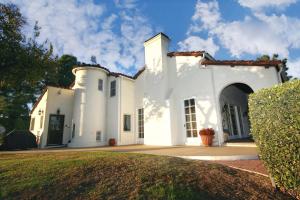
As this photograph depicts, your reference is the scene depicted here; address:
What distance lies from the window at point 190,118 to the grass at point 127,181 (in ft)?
21.1

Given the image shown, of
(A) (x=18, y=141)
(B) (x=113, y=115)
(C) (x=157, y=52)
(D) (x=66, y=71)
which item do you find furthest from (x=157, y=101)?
(D) (x=66, y=71)

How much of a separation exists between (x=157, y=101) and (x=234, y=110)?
661 centimetres

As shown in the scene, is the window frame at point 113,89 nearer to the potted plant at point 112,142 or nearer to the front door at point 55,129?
the potted plant at point 112,142

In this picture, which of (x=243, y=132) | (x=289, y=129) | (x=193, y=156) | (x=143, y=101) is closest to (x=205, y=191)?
(x=289, y=129)

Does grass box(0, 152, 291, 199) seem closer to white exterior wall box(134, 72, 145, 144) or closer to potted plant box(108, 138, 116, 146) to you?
potted plant box(108, 138, 116, 146)

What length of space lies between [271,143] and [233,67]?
25.0ft

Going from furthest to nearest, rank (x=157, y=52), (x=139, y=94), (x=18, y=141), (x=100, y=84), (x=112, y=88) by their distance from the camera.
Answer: (x=112, y=88), (x=100, y=84), (x=139, y=94), (x=157, y=52), (x=18, y=141)

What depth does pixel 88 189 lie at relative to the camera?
3367mm

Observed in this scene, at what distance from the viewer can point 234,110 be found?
14227mm

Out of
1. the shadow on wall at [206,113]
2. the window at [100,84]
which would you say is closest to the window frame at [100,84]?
the window at [100,84]

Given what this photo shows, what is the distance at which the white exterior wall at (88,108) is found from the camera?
43.3 feet

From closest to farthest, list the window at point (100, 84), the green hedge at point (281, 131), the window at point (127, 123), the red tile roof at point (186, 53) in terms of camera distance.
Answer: the green hedge at point (281, 131)
the red tile roof at point (186, 53)
the window at point (127, 123)
the window at point (100, 84)

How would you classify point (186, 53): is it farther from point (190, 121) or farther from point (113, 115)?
point (113, 115)

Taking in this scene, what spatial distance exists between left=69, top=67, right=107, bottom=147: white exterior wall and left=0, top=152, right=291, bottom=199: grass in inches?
341
